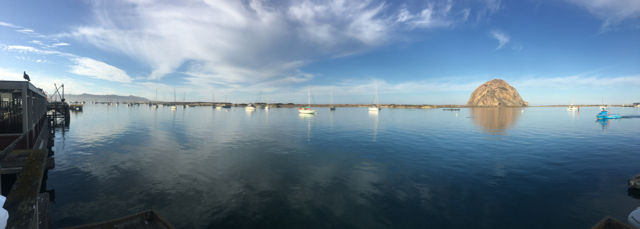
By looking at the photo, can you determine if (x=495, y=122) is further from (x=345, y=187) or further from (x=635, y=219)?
(x=345, y=187)

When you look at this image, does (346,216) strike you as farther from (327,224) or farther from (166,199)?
(166,199)

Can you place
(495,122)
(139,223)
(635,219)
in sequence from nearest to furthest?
(139,223)
(635,219)
(495,122)

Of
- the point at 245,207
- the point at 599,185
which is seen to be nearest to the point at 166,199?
the point at 245,207

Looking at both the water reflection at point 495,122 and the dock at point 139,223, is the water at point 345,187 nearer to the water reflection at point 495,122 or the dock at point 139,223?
the dock at point 139,223

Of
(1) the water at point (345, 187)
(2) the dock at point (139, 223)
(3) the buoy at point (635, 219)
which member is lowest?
(1) the water at point (345, 187)

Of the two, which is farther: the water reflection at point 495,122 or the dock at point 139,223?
the water reflection at point 495,122

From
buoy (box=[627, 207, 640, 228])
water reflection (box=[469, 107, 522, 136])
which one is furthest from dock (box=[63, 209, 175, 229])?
water reflection (box=[469, 107, 522, 136])

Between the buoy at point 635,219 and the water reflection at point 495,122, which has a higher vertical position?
the water reflection at point 495,122

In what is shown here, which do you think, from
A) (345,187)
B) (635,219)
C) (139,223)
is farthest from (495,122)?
(139,223)

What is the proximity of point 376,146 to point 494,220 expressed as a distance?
17115 mm

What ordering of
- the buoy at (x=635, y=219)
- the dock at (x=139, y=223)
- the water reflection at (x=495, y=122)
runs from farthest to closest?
the water reflection at (x=495, y=122)
the buoy at (x=635, y=219)
the dock at (x=139, y=223)

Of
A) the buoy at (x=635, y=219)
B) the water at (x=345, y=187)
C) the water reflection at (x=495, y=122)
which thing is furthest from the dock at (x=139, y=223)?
the water reflection at (x=495, y=122)

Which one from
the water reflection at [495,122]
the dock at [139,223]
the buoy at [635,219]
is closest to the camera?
the dock at [139,223]

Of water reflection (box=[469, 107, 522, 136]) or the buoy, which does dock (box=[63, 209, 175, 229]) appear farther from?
water reflection (box=[469, 107, 522, 136])
